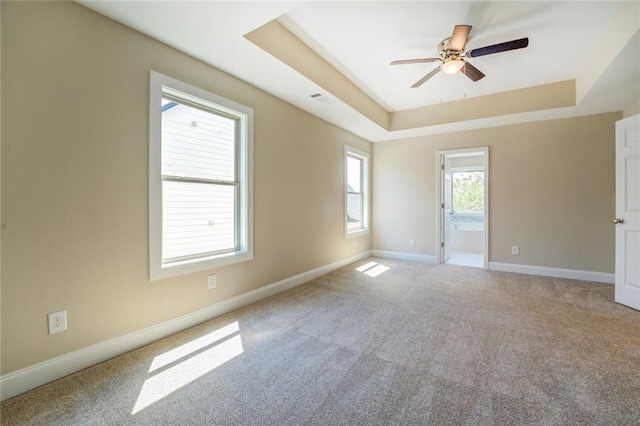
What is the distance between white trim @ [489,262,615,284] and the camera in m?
4.00

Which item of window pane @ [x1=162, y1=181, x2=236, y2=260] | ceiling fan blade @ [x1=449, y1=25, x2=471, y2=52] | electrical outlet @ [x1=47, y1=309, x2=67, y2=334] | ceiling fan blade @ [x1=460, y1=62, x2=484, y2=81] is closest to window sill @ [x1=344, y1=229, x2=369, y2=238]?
window pane @ [x1=162, y1=181, x2=236, y2=260]

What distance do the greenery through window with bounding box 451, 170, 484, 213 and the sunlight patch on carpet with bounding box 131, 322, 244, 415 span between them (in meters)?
7.01

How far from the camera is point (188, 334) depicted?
7.88 feet

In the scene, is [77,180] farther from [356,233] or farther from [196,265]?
[356,233]

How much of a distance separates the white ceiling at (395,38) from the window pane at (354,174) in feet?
5.33

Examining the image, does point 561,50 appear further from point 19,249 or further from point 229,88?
point 19,249

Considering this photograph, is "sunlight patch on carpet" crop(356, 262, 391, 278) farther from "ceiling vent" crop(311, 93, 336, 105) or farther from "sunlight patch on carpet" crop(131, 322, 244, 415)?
"ceiling vent" crop(311, 93, 336, 105)

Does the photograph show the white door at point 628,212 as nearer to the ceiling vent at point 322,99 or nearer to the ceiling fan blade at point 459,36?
the ceiling fan blade at point 459,36

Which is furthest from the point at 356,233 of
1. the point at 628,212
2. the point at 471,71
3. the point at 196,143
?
the point at 628,212

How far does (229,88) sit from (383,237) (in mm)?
4178

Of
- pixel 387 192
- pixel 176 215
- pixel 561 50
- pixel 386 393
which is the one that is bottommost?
pixel 386 393

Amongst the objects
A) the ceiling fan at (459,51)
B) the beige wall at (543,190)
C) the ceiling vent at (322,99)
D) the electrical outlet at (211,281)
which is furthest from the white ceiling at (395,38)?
the electrical outlet at (211,281)

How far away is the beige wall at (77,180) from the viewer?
1.63m

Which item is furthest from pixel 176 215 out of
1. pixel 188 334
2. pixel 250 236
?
pixel 188 334
